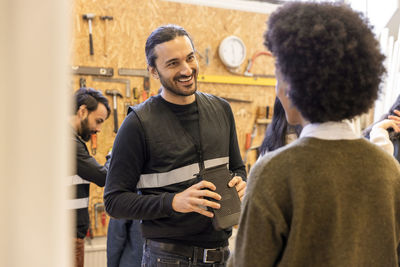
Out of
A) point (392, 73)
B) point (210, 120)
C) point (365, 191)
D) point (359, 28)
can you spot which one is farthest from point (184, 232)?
point (392, 73)

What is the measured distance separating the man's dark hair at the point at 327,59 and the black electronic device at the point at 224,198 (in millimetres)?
634

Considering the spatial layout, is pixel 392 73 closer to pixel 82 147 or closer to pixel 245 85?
pixel 245 85

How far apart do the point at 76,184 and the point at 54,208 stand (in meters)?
2.25

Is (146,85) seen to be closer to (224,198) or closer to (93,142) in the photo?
(93,142)

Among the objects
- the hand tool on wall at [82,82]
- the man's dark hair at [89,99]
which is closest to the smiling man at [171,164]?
the man's dark hair at [89,99]

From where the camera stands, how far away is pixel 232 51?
4.15m

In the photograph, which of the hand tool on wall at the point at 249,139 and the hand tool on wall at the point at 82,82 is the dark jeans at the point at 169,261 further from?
the hand tool on wall at the point at 249,139

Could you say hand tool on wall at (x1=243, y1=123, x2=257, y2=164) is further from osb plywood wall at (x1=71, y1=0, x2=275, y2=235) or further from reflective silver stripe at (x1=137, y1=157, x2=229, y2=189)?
reflective silver stripe at (x1=137, y1=157, x2=229, y2=189)

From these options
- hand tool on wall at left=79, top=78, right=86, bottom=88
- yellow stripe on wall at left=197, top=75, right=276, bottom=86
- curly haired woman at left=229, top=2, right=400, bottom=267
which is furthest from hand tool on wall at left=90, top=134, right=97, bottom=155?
curly haired woman at left=229, top=2, right=400, bottom=267

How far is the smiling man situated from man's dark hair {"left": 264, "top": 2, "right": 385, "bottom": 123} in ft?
2.15

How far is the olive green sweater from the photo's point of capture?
90 centimetres

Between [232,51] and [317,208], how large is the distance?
3393 millimetres

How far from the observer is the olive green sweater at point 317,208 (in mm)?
904

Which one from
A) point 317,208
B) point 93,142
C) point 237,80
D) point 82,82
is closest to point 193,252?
point 317,208
